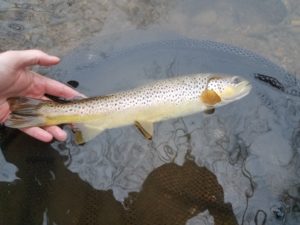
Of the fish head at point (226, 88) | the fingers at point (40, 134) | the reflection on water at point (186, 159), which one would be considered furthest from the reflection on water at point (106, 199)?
the fish head at point (226, 88)

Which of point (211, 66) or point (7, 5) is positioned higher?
point (211, 66)

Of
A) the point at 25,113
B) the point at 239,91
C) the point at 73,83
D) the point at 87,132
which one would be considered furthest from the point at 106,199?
the point at 239,91

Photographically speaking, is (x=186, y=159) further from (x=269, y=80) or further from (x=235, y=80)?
(x=269, y=80)

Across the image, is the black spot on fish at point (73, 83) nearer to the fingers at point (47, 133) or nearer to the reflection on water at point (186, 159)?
the reflection on water at point (186, 159)

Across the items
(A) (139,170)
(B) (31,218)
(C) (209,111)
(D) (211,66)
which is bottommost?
(B) (31,218)

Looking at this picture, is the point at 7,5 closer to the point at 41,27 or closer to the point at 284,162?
the point at 41,27

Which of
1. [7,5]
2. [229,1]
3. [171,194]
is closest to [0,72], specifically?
[171,194]
